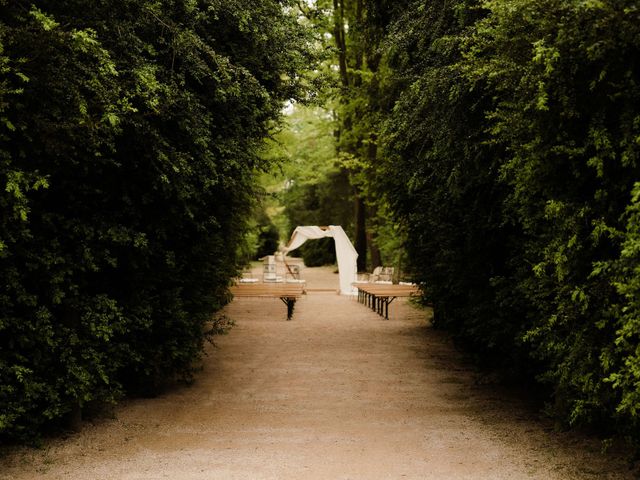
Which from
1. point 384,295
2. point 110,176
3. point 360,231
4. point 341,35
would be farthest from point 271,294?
point 341,35

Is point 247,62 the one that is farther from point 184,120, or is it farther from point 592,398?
point 592,398

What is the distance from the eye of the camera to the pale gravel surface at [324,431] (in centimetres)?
631

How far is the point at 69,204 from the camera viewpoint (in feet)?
23.0

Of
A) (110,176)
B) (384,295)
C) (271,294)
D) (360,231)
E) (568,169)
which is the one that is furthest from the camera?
(360,231)

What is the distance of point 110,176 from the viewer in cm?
749

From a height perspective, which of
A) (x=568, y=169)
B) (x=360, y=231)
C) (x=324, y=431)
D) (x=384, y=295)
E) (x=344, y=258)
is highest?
(x=360, y=231)

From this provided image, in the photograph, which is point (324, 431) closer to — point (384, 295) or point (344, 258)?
point (384, 295)

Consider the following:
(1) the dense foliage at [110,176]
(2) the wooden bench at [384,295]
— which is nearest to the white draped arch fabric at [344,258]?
(2) the wooden bench at [384,295]

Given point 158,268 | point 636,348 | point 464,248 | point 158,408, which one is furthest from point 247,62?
point 636,348

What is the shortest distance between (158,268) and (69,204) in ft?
6.16

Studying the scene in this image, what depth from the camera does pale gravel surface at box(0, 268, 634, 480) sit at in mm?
6312

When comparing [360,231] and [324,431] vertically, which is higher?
[360,231]

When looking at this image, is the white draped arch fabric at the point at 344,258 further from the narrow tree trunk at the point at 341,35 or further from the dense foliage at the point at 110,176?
the dense foliage at the point at 110,176

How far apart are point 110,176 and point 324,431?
377 cm
